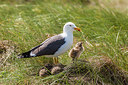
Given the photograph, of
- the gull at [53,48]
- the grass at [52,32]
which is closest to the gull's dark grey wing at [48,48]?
the gull at [53,48]

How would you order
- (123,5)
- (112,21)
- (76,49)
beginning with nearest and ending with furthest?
(76,49) < (112,21) < (123,5)

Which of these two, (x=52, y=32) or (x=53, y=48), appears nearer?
(x=53, y=48)

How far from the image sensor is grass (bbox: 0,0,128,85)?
4559 millimetres

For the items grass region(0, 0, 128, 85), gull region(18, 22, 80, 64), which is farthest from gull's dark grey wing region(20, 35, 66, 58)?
grass region(0, 0, 128, 85)

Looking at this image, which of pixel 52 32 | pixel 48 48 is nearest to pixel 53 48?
pixel 48 48

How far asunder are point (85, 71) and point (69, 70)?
291 millimetres

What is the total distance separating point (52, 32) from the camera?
18.9 ft

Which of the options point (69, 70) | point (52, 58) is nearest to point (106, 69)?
point (69, 70)

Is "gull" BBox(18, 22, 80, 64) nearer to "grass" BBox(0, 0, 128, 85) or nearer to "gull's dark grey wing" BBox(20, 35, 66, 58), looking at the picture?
"gull's dark grey wing" BBox(20, 35, 66, 58)

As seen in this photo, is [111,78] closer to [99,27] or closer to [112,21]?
[99,27]

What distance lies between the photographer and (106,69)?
14.8 feet

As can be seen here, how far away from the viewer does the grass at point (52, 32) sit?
4559mm

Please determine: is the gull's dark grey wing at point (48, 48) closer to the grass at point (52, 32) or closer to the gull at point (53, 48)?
the gull at point (53, 48)

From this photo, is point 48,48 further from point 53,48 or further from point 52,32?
point 52,32
